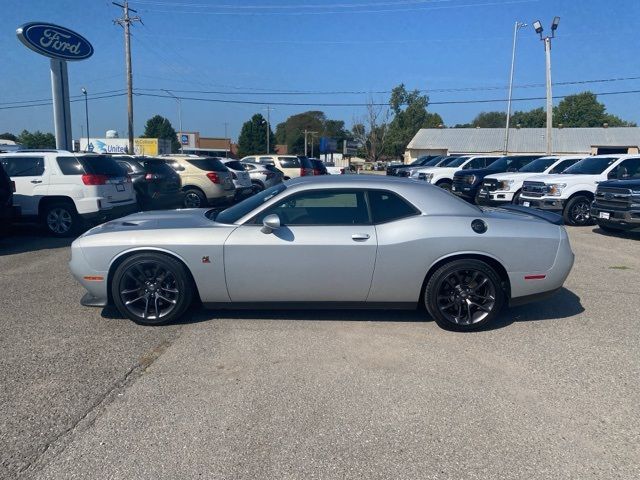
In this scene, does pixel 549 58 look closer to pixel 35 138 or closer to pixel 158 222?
pixel 158 222

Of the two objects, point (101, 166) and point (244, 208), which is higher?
point (101, 166)

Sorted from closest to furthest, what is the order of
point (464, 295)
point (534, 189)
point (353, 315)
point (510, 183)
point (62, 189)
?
point (464, 295) < point (353, 315) < point (62, 189) < point (534, 189) < point (510, 183)

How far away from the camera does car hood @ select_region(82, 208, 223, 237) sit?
4.81 m

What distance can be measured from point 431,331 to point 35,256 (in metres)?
6.57

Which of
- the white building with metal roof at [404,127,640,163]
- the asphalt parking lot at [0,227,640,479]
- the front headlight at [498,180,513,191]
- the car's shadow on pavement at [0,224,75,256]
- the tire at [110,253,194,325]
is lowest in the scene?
the asphalt parking lot at [0,227,640,479]

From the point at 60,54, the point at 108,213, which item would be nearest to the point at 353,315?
the point at 108,213

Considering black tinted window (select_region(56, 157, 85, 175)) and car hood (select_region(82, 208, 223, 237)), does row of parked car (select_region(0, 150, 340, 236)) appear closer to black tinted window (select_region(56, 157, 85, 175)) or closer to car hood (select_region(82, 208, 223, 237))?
black tinted window (select_region(56, 157, 85, 175))

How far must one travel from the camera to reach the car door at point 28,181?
947 centimetres

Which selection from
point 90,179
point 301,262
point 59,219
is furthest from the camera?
point 59,219

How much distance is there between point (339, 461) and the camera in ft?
8.98

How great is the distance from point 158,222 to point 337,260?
1.93 m

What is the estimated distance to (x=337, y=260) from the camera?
4523 millimetres

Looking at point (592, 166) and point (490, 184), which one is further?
point (490, 184)

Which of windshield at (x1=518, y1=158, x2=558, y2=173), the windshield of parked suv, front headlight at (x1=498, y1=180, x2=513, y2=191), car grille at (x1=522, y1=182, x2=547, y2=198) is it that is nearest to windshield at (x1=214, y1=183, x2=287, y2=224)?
car grille at (x1=522, y1=182, x2=547, y2=198)
